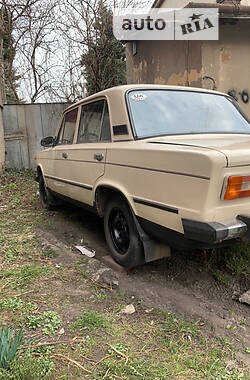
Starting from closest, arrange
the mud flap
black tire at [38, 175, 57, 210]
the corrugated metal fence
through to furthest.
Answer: the mud flap → black tire at [38, 175, 57, 210] → the corrugated metal fence

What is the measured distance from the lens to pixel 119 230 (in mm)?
3152

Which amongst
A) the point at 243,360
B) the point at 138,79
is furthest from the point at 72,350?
the point at 138,79

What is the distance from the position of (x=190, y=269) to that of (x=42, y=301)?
1.48 metres

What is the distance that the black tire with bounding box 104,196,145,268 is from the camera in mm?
2789

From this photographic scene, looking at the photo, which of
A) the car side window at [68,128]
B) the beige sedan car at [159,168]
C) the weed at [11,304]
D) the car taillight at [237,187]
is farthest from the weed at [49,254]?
the car taillight at [237,187]

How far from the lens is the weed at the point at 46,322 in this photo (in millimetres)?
2138

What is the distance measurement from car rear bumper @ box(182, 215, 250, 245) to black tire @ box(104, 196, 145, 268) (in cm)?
73

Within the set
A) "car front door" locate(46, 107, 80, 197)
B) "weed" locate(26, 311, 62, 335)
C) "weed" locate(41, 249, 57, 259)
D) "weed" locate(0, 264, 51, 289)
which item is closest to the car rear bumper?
"weed" locate(26, 311, 62, 335)

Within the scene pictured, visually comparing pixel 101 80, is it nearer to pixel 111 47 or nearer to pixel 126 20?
pixel 111 47

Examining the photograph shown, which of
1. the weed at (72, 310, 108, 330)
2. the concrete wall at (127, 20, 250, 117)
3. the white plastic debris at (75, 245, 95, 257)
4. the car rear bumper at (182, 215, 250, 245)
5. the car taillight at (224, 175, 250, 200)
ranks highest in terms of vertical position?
the concrete wall at (127, 20, 250, 117)

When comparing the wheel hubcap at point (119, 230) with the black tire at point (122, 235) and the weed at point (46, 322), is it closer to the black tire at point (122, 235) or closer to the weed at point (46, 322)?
the black tire at point (122, 235)

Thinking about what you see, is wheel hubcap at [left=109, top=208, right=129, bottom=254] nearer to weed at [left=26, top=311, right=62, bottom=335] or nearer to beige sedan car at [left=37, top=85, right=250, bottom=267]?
beige sedan car at [left=37, top=85, right=250, bottom=267]

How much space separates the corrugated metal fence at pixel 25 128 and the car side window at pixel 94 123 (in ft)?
20.5

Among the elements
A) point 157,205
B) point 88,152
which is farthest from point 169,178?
point 88,152
